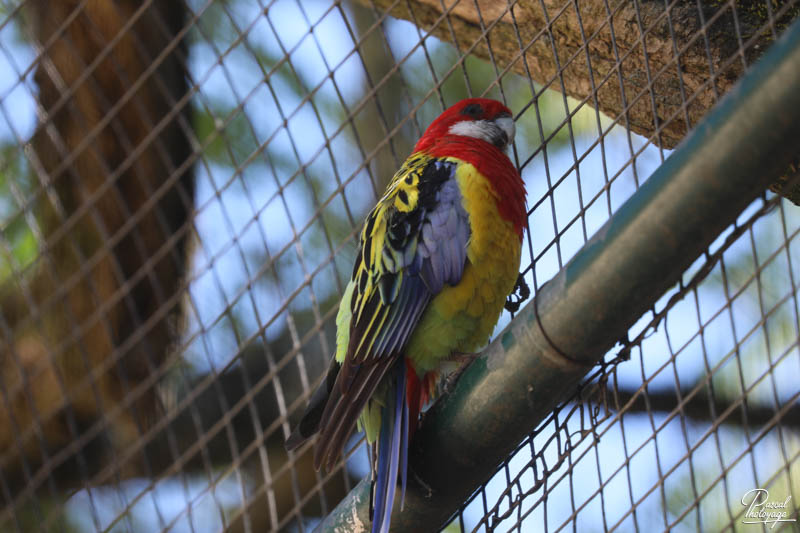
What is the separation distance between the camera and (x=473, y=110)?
2.39 metres

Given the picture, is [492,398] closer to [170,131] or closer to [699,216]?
[699,216]

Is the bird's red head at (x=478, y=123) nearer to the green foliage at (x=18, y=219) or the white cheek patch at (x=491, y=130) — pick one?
the white cheek patch at (x=491, y=130)

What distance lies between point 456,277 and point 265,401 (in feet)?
6.19

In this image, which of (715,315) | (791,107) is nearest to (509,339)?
(715,315)

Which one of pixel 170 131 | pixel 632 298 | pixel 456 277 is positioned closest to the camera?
pixel 632 298

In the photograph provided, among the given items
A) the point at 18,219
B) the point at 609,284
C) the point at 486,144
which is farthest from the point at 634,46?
the point at 18,219

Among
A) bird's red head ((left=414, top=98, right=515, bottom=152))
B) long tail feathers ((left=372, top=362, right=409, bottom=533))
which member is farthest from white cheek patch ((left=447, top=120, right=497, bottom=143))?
long tail feathers ((left=372, top=362, right=409, bottom=533))

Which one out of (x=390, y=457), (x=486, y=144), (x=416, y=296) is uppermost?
(x=486, y=144)

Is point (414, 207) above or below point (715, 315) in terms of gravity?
above

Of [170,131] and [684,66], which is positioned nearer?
[684,66]

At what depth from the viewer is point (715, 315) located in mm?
1436

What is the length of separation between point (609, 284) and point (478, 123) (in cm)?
129

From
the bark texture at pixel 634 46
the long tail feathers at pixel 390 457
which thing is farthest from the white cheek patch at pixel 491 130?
the long tail feathers at pixel 390 457
